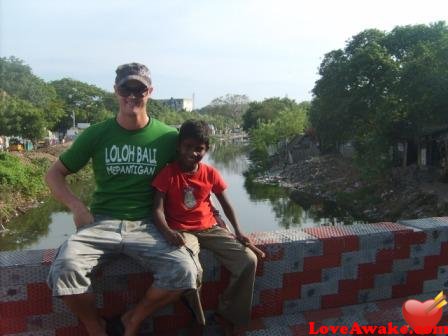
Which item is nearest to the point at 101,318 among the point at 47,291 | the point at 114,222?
the point at 47,291

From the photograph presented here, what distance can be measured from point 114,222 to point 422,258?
6.41 ft

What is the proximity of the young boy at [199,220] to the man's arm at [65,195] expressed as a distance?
1.16 feet

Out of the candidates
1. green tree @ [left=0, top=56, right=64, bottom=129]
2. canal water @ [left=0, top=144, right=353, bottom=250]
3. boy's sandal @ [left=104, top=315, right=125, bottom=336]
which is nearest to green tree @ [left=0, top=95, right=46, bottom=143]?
canal water @ [left=0, top=144, right=353, bottom=250]

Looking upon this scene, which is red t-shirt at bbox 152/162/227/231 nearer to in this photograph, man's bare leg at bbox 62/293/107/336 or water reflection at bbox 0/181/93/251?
man's bare leg at bbox 62/293/107/336

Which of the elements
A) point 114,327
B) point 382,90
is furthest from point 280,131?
point 114,327

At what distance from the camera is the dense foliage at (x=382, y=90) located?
13.8 m

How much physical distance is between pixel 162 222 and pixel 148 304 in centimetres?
40

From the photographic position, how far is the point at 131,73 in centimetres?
242

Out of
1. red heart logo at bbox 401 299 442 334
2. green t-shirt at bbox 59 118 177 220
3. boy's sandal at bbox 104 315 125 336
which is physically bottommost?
boy's sandal at bbox 104 315 125 336

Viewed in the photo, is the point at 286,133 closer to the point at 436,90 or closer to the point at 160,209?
the point at 436,90

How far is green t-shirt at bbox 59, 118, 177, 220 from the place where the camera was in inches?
94.5

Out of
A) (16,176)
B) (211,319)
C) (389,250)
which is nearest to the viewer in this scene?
(211,319)

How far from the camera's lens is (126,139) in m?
2.44

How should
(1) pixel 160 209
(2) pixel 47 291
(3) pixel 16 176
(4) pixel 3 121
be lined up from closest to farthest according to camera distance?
(2) pixel 47 291
(1) pixel 160 209
(3) pixel 16 176
(4) pixel 3 121
